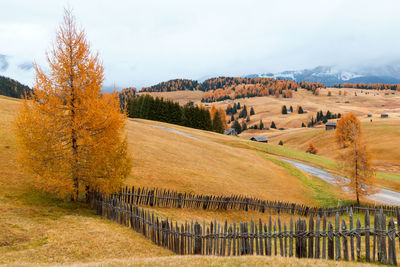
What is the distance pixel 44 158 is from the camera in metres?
16.6

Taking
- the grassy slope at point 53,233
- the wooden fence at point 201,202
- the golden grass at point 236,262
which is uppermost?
the golden grass at point 236,262

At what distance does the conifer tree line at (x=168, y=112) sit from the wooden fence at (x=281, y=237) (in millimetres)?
72707

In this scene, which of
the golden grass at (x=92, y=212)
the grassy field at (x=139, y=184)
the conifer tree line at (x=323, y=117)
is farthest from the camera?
the conifer tree line at (x=323, y=117)

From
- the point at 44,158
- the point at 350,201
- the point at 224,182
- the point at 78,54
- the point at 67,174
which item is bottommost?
the point at 350,201

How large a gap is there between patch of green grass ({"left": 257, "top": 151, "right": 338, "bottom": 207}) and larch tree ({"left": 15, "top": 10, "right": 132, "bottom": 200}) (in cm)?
2728

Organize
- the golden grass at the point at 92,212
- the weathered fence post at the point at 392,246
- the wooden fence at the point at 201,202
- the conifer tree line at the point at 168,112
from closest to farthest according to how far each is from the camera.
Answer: the weathered fence post at the point at 392,246, the golden grass at the point at 92,212, the wooden fence at the point at 201,202, the conifer tree line at the point at 168,112

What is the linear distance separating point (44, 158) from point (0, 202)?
344cm

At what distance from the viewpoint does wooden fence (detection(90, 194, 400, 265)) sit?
9906 millimetres

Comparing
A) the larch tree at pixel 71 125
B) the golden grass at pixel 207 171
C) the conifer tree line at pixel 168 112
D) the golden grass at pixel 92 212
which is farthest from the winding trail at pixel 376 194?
the conifer tree line at pixel 168 112

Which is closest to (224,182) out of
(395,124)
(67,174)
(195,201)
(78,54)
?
(195,201)

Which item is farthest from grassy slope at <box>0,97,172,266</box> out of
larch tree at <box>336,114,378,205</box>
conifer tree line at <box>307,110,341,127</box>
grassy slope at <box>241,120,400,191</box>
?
conifer tree line at <box>307,110,341,127</box>

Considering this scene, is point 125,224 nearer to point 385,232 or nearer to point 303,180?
point 385,232

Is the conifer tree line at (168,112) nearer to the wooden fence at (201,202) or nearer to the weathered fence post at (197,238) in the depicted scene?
the wooden fence at (201,202)

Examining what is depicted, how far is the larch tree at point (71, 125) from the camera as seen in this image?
16.3 metres
